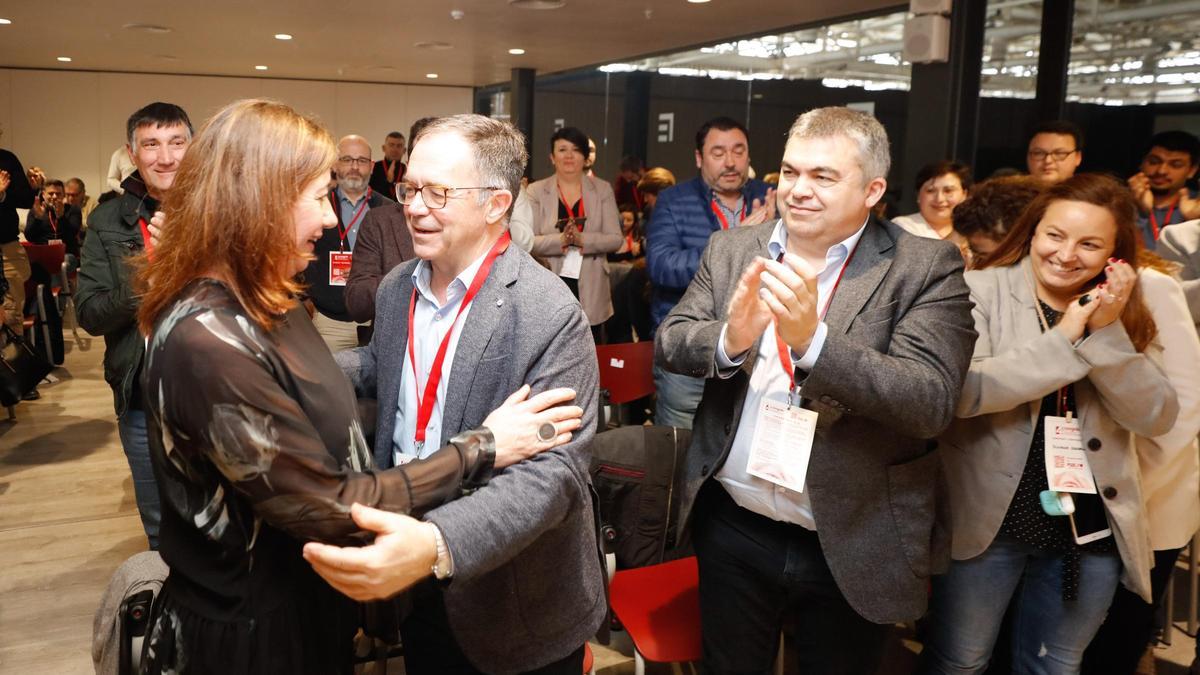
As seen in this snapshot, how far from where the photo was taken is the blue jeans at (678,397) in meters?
3.28

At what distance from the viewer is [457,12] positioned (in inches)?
306

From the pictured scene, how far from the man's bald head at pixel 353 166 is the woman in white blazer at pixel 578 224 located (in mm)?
965

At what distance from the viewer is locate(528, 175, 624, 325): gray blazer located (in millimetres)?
4961

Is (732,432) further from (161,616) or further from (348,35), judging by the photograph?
(348,35)

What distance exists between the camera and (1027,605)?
2094mm

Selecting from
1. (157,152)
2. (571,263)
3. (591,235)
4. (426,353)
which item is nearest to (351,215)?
(571,263)

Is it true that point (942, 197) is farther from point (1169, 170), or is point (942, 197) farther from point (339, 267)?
point (339, 267)

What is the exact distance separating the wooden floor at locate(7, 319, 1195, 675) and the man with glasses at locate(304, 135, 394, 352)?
4.23ft

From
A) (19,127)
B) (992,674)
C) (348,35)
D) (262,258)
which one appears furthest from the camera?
(19,127)

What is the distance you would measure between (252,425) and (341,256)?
2964 mm

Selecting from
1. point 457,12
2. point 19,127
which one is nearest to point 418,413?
point 457,12

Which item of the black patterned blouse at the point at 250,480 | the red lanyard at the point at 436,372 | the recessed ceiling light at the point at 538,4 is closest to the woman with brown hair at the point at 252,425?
the black patterned blouse at the point at 250,480

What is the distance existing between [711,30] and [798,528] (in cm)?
743

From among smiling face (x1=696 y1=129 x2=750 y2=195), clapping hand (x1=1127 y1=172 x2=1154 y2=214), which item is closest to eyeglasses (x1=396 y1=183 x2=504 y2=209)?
smiling face (x1=696 y1=129 x2=750 y2=195)
